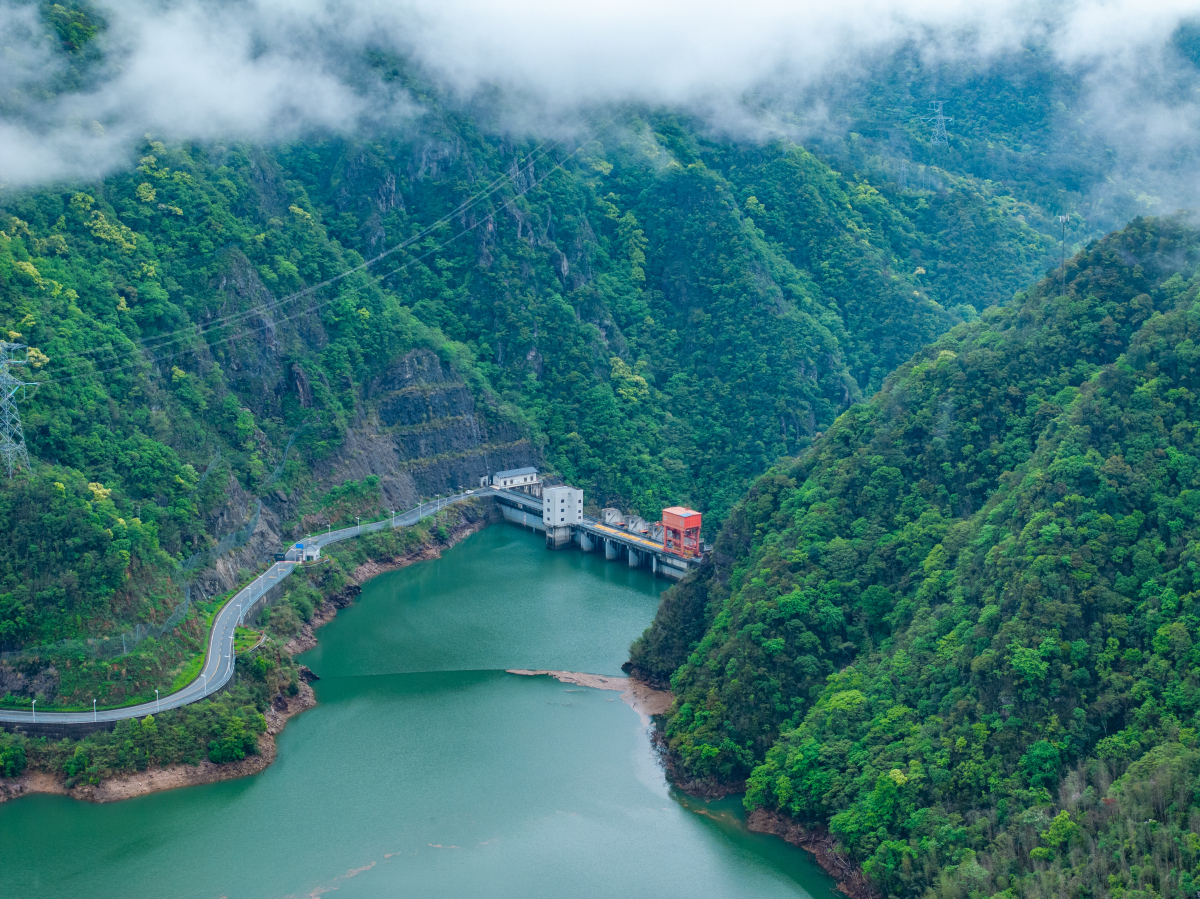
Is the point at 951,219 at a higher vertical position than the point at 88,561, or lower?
higher

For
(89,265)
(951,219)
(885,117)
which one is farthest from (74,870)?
(885,117)

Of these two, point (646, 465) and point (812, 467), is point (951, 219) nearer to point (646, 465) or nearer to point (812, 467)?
point (646, 465)

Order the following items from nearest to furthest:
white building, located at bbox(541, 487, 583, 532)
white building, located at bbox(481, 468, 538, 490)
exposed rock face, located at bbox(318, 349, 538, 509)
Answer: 1. white building, located at bbox(541, 487, 583, 532)
2. exposed rock face, located at bbox(318, 349, 538, 509)
3. white building, located at bbox(481, 468, 538, 490)

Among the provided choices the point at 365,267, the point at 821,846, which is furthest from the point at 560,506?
the point at 821,846

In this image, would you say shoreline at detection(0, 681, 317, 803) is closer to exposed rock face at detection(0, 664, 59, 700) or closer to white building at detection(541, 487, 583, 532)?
exposed rock face at detection(0, 664, 59, 700)

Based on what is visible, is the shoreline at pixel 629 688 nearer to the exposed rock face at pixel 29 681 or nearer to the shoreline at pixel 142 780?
the shoreline at pixel 142 780

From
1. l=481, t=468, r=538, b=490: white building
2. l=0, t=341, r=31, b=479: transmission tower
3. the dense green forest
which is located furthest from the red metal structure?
l=0, t=341, r=31, b=479: transmission tower

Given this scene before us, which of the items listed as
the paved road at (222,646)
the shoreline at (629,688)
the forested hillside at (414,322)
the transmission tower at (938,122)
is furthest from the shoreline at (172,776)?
the transmission tower at (938,122)
